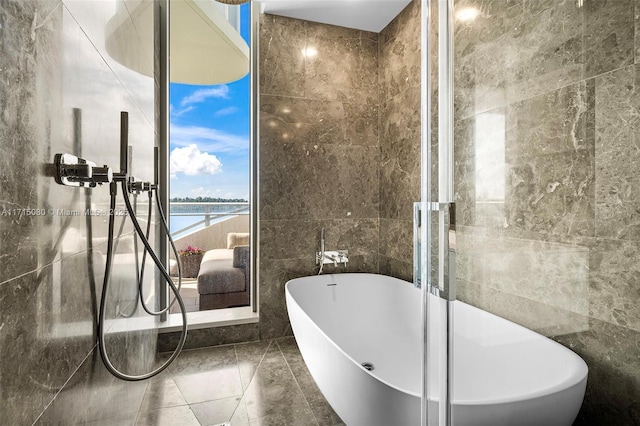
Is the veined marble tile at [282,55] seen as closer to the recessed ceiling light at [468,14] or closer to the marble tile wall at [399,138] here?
the marble tile wall at [399,138]

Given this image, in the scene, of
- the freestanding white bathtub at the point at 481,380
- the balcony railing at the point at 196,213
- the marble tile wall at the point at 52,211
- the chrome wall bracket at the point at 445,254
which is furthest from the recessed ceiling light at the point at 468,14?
the balcony railing at the point at 196,213

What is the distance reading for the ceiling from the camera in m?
2.56

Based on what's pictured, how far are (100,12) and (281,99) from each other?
1.69 m

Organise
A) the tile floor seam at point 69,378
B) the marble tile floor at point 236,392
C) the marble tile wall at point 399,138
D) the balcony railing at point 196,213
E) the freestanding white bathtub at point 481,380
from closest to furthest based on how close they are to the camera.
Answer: the tile floor seam at point 69,378, the freestanding white bathtub at point 481,380, the marble tile floor at point 236,392, the marble tile wall at point 399,138, the balcony railing at point 196,213

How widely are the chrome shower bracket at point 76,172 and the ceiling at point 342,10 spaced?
2.21 meters

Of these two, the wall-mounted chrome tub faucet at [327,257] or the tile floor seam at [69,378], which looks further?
the wall-mounted chrome tub faucet at [327,257]

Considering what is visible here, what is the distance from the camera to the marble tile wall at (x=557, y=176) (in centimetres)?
82

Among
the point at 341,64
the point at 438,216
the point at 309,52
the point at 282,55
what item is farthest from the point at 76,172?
the point at 341,64

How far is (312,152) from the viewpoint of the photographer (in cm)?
280

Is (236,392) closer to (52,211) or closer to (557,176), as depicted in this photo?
(52,211)

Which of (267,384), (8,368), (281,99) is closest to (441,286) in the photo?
(8,368)

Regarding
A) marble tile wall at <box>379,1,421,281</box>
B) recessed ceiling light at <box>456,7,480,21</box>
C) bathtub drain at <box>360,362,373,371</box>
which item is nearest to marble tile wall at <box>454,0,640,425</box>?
recessed ceiling light at <box>456,7,480,21</box>

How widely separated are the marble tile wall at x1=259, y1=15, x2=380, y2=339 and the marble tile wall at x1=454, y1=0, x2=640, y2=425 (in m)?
1.73

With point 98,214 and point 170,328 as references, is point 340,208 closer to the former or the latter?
point 170,328
